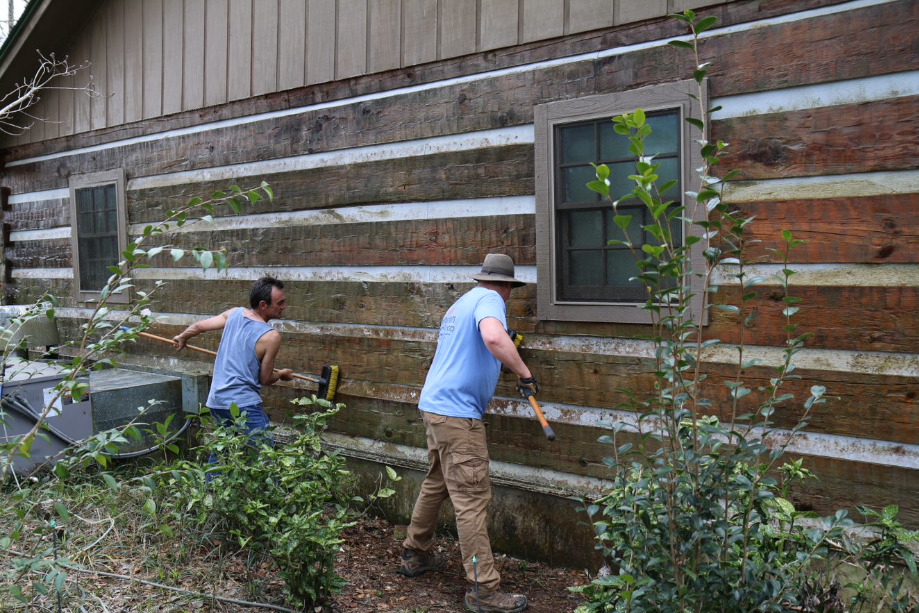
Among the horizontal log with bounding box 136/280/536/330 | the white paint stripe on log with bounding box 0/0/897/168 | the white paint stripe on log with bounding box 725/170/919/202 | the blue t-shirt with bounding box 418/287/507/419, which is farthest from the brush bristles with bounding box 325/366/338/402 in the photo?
the white paint stripe on log with bounding box 725/170/919/202

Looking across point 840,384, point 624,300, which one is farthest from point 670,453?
point 624,300

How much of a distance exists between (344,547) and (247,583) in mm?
1255

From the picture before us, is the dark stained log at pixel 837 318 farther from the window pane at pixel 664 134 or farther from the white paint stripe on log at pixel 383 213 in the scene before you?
the white paint stripe on log at pixel 383 213

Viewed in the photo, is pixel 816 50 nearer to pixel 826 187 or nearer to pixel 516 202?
pixel 826 187

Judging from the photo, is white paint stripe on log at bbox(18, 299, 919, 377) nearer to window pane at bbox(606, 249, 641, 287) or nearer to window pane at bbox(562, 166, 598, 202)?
window pane at bbox(606, 249, 641, 287)

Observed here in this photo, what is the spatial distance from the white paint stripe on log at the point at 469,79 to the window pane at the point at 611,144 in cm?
45

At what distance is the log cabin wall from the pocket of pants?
0.68m

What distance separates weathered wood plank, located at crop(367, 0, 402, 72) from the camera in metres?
6.18

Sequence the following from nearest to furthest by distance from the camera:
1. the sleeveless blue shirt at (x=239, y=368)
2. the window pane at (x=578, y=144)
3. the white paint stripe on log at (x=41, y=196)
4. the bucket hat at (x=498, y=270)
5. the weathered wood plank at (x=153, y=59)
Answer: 1. the bucket hat at (x=498, y=270)
2. the window pane at (x=578, y=144)
3. the sleeveless blue shirt at (x=239, y=368)
4. the weathered wood plank at (x=153, y=59)
5. the white paint stripe on log at (x=41, y=196)

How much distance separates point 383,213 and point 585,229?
1.86m

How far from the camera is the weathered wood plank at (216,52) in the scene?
756cm

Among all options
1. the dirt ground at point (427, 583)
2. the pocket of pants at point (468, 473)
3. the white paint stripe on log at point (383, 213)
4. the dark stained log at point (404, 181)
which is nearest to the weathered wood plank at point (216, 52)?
the dark stained log at point (404, 181)

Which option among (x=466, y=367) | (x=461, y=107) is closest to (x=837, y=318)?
(x=466, y=367)

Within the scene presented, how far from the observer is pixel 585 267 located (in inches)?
205
